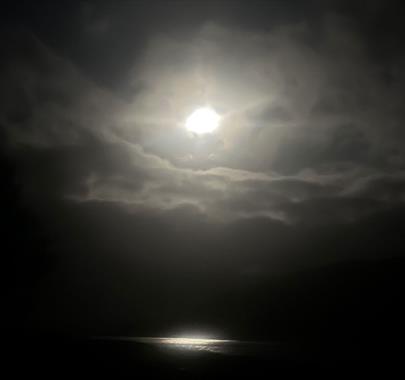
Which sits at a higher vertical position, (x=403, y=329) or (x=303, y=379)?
(x=403, y=329)

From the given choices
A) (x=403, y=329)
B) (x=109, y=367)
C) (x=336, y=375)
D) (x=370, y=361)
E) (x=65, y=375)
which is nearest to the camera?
(x=65, y=375)

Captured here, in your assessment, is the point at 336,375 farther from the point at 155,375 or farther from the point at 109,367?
the point at 109,367

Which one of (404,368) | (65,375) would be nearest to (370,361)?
(404,368)

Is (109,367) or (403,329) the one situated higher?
(403,329)

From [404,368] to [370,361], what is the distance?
1378 centimetres

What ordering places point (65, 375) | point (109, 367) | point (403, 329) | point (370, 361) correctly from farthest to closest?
point (403, 329) → point (370, 361) → point (109, 367) → point (65, 375)

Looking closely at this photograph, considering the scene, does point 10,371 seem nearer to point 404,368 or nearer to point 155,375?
point 155,375

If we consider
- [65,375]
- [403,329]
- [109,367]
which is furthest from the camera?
[403,329]

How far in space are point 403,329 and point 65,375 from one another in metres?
171

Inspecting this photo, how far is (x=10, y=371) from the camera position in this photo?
185 feet

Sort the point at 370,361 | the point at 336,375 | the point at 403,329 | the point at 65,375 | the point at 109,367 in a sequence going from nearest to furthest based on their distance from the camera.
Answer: the point at 65,375 < the point at 336,375 < the point at 109,367 < the point at 370,361 < the point at 403,329

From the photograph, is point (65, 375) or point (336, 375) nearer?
point (65, 375)

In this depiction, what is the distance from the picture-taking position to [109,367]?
214 ft

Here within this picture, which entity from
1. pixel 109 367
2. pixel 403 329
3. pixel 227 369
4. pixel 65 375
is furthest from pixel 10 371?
pixel 403 329
